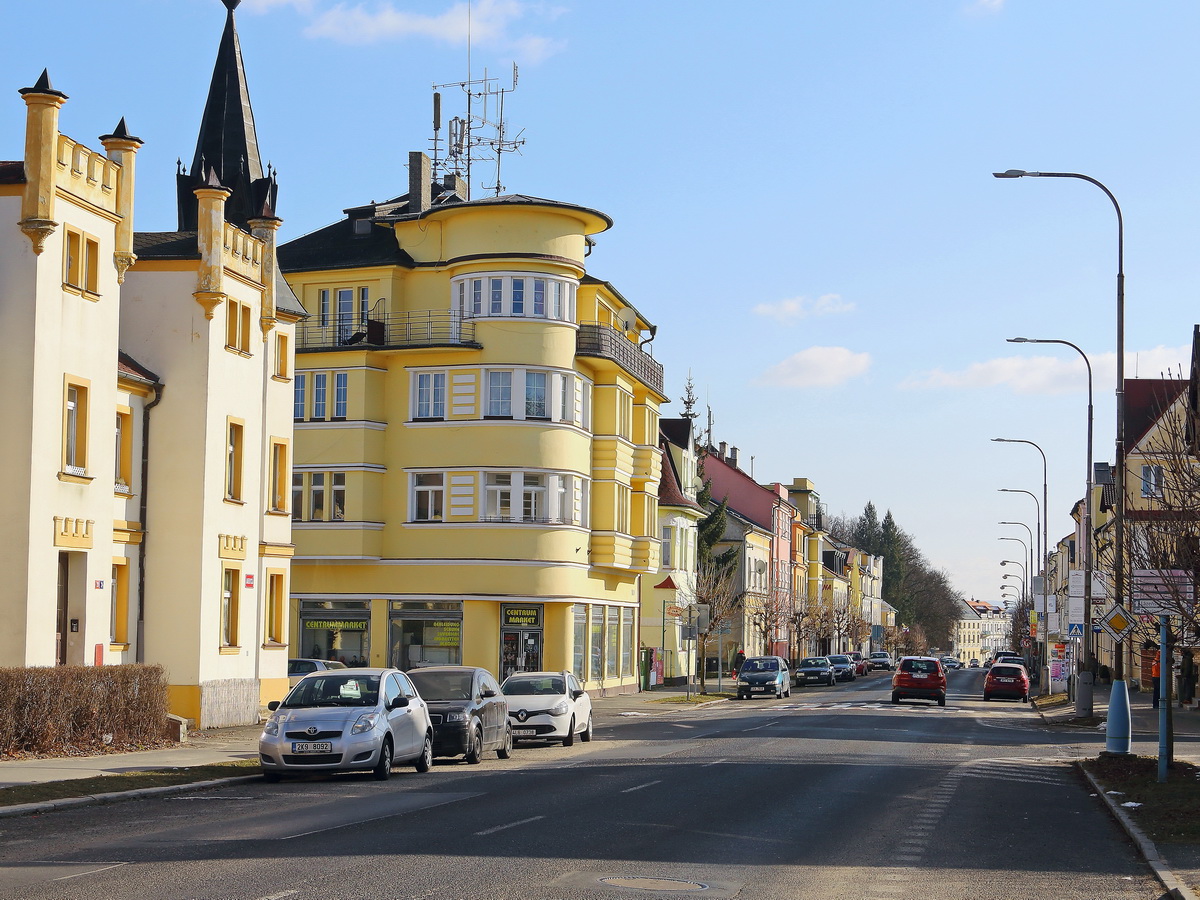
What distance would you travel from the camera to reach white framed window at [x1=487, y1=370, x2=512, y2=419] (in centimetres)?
4797

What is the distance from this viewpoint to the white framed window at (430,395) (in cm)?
4912

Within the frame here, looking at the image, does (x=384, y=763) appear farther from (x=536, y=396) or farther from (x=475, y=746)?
(x=536, y=396)

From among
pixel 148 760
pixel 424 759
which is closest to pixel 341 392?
pixel 148 760

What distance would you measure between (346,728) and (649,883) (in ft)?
31.5

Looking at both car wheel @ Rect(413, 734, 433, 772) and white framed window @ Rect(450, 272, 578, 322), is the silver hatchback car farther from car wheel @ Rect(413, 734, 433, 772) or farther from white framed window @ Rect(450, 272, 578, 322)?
white framed window @ Rect(450, 272, 578, 322)

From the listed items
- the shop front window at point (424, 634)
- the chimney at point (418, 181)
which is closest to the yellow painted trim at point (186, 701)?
the shop front window at point (424, 634)

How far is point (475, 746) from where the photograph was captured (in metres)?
24.3

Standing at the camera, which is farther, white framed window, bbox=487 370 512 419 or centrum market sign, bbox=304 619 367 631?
centrum market sign, bbox=304 619 367 631

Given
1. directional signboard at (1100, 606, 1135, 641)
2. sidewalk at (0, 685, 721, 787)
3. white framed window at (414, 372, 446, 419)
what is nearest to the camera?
sidewalk at (0, 685, 721, 787)

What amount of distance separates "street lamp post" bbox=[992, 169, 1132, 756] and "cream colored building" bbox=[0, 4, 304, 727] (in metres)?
16.1

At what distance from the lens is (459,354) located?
159 ft

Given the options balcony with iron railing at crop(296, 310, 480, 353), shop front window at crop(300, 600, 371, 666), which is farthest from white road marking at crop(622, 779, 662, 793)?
shop front window at crop(300, 600, 371, 666)

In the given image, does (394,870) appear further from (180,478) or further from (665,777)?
(180,478)

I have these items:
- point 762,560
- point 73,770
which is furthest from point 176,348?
point 762,560
